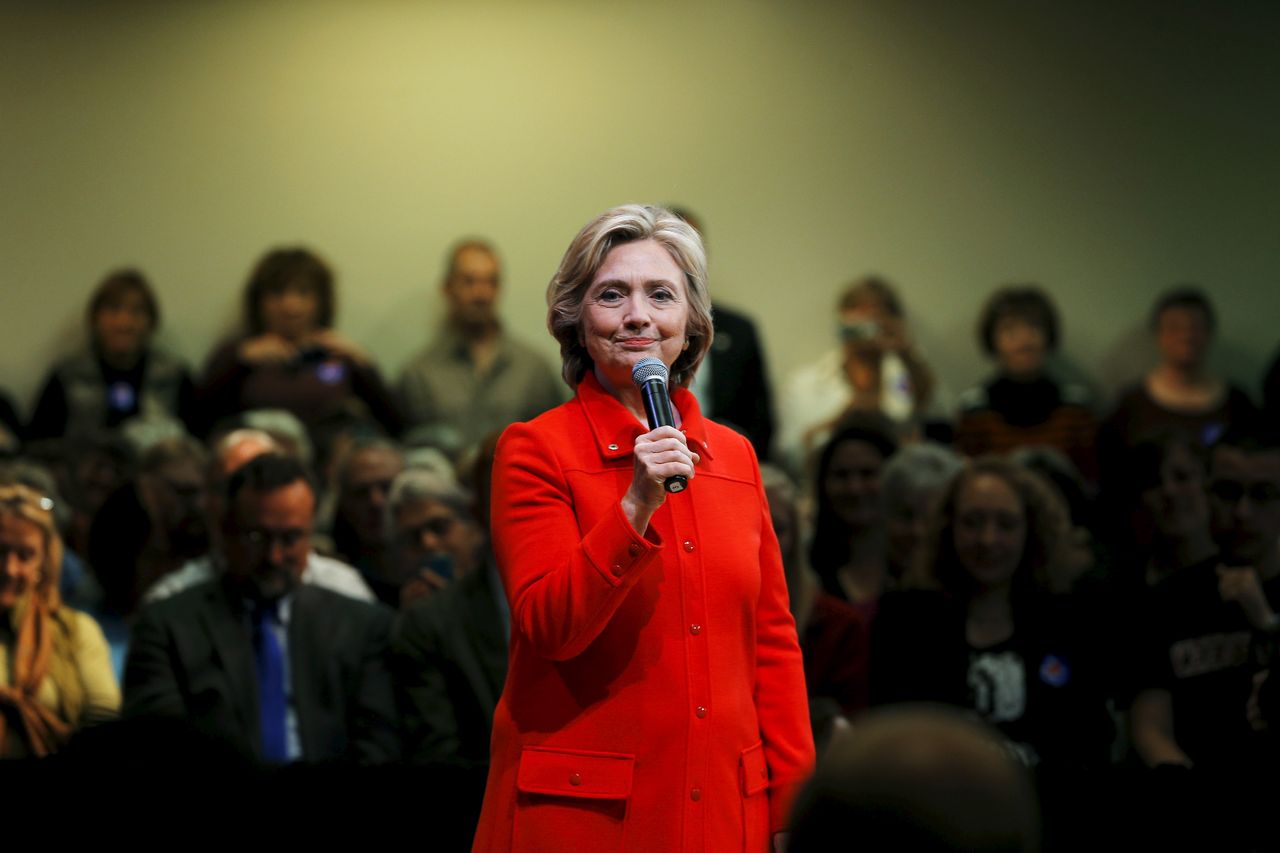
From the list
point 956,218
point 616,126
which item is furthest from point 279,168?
point 956,218

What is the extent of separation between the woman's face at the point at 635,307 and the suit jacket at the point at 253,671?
181 cm

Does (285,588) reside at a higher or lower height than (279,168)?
lower

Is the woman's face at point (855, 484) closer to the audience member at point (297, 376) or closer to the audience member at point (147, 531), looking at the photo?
the audience member at point (147, 531)

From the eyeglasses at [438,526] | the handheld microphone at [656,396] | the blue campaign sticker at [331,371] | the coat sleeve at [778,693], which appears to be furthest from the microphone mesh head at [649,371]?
the blue campaign sticker at [331,371]

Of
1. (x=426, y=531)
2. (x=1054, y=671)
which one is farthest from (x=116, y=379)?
(x=1054, y=671)

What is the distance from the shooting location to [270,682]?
396 centimetres

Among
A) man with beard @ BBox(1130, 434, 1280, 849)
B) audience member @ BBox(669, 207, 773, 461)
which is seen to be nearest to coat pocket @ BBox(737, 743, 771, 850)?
man with beard @ BBox(1130, 434, 1280, 849)

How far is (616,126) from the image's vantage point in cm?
852

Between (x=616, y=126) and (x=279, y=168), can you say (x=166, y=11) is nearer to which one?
(x=279, y=168)

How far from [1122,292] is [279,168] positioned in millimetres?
4084

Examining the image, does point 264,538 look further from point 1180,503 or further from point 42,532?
point 1180,503

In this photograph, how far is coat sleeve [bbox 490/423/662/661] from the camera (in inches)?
84.4

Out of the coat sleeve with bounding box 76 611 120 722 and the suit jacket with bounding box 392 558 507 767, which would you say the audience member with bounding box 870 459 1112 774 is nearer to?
the suit jacket with bounding box 392 558 507 767

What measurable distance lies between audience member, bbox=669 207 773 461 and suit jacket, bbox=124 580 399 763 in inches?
104
